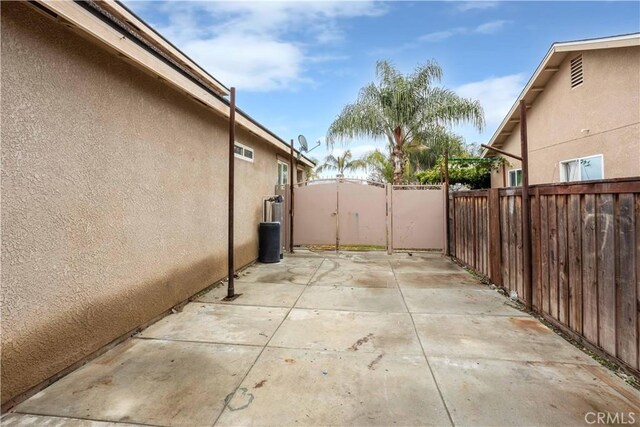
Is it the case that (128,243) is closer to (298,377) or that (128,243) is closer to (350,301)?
(298,377)

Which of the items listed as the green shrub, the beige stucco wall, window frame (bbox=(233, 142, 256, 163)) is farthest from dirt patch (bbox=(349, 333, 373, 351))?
the green shrub

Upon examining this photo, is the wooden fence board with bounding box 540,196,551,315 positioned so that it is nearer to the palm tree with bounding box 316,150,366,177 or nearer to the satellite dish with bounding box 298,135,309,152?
the satellite dish with bounding box 298,135,309,152

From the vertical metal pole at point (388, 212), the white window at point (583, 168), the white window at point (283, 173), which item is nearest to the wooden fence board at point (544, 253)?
the white window at point (583, 168)

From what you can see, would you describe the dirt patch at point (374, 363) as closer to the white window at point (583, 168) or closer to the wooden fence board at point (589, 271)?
the wooden fence board at point (589, 271)

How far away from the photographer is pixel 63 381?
2582 mm

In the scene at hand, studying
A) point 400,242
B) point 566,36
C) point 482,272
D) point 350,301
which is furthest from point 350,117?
point 350,301

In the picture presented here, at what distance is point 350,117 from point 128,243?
11.9 metres

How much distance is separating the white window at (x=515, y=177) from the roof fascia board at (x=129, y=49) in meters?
9.33

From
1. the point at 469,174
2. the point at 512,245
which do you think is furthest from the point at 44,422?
the point at 469,174

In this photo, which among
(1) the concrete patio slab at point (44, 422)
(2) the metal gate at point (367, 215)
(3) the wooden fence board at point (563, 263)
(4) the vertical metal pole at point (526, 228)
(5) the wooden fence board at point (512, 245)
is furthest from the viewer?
(2) the metal gate at point (367, 215)

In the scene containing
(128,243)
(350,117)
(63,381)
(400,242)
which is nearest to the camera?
(63,381)

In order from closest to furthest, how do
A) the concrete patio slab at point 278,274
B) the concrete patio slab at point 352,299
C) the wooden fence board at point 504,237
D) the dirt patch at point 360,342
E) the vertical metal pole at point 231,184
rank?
the dirt patch at point 360,342
the concrete patio slab at point 352,299
the vertical metal pole at point 231,184
the wooden fence board at point 504,237
the concrete patio slab at point 278,274

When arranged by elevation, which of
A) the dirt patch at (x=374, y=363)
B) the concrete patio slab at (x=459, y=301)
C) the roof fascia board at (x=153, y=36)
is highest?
the roof fascia board at (x=153, y=36)

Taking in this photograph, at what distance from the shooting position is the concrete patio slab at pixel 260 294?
15.4 ft
